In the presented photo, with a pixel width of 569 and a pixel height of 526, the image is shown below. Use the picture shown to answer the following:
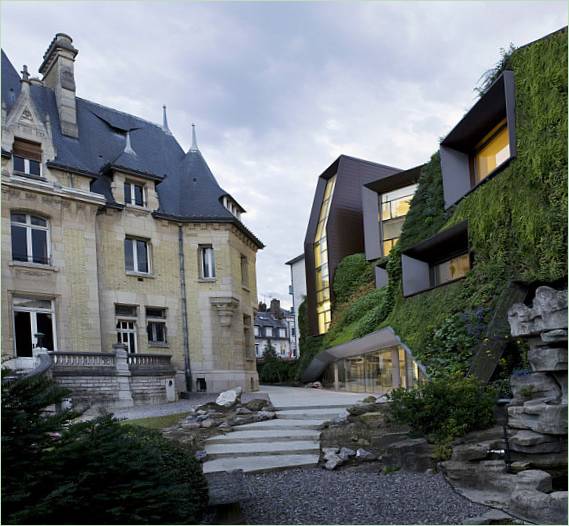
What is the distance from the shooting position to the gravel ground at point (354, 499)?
21.9 ft

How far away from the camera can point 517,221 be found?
1252 centimetres

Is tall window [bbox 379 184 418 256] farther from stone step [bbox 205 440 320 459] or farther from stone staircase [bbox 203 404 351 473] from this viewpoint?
stone step [bbox 205 440 320 459]

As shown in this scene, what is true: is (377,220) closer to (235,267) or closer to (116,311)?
(235,267)

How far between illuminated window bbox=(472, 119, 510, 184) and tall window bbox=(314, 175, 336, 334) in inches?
621

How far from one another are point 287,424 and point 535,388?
6022 millimetres

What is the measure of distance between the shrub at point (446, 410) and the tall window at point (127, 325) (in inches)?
653

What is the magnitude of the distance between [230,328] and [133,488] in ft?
70.4

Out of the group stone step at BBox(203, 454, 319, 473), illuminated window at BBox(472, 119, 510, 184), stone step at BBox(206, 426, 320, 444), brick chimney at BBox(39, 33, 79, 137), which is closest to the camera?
stone step at BBox(203, 454, 319, 473)

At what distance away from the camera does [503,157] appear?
50.1 ft

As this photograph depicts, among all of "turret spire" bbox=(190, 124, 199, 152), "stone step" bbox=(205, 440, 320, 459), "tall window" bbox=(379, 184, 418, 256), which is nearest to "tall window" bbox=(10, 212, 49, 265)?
"turret spire" bbox=(190, 124, 199, 152)

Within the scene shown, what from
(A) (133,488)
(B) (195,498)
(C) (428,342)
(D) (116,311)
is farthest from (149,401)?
(A) (133,488)

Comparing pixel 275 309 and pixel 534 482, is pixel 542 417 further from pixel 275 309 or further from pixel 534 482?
pixel 275 309

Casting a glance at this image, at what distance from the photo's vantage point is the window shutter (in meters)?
21.6

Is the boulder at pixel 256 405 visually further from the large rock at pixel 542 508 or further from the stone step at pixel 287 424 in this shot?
the large rock at pixel 542 508
